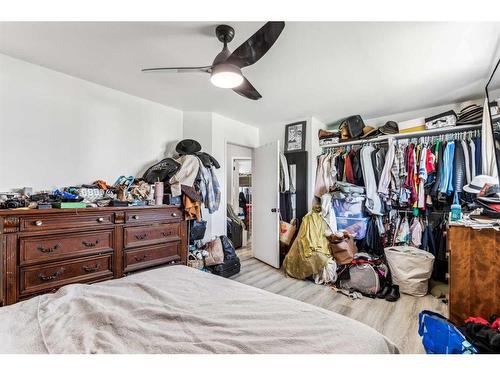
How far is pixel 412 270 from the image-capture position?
8.45ft

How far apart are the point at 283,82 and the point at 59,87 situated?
219cm

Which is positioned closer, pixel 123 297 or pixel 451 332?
pixel 123 297

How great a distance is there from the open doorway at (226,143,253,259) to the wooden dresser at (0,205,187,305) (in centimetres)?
203

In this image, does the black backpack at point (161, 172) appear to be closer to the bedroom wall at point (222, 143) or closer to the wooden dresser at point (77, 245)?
the wooden dresser at point (77, 245)

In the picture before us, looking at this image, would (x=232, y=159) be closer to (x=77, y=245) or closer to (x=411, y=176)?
(x=411, y=176)

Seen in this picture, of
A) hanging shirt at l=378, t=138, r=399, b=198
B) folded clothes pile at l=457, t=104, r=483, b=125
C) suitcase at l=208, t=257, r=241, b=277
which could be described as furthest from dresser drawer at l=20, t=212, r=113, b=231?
folded clothes pile at l=457, t=104, r=483, b=125

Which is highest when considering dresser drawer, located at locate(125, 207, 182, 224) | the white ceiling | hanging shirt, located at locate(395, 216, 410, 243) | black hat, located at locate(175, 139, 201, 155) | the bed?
the white ceiling

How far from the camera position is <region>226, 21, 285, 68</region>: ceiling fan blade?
136 centimetres

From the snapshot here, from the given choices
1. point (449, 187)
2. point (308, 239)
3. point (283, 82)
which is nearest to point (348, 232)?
point (308, 239)

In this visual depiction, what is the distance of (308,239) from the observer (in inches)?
122

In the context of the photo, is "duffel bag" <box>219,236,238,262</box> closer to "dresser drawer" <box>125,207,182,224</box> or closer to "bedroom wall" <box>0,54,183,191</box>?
"dresser drawer" <box>125,207,182,224</box>

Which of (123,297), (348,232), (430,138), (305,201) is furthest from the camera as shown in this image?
(305,201)

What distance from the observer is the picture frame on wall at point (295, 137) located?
3.75 m
